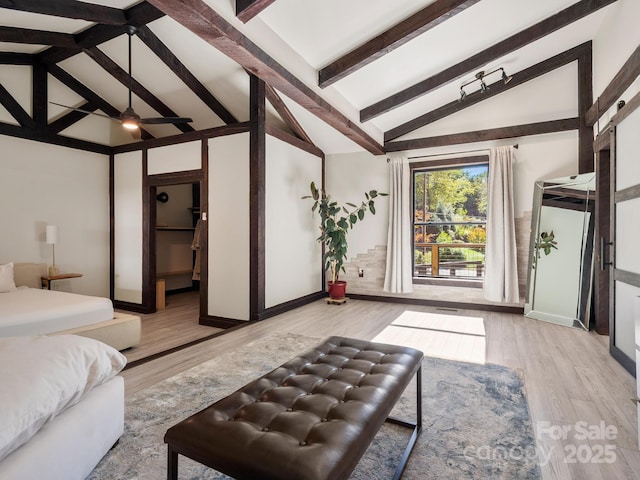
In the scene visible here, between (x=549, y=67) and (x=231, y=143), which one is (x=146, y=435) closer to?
(x=231, y=143)

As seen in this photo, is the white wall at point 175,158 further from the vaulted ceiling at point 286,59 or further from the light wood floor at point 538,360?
the light wood floor at point 538,360

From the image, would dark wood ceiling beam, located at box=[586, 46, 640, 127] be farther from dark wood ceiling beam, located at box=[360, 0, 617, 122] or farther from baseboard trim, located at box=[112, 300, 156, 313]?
baseboard trim, located at box=[112, 300, 156, 313]

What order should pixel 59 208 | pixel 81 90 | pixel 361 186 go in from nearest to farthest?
pixel 59 208, pixel 81 90, pixel 361 186

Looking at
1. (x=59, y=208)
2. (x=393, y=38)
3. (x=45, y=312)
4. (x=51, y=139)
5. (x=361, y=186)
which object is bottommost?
(x=45, y=312)

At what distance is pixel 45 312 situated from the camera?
9.60 ft

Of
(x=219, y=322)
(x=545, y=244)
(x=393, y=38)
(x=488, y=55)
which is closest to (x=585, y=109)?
(x=488, y=55)

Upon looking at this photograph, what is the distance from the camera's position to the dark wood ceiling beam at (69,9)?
10.3ft

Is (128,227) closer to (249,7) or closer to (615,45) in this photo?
(249,7)

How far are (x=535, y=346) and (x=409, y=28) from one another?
336 centimetres

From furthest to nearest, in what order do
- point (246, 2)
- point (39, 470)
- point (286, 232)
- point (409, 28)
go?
point (286, 232)
point (409, 28)
point (246, 2)
point (39, 470)

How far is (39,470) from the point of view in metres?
1.22

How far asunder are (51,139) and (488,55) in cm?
619

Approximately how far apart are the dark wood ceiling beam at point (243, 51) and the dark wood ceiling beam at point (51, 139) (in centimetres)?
387

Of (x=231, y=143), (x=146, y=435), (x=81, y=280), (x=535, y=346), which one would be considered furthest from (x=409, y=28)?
(x=81, y=280)
